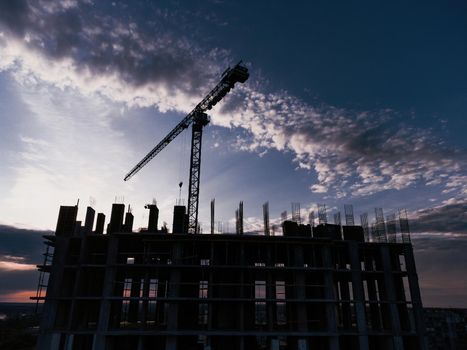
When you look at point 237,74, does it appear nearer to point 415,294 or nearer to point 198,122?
point 198,122

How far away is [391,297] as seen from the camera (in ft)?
99.2

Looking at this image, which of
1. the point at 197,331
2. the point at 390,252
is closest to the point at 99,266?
the point at 197,331

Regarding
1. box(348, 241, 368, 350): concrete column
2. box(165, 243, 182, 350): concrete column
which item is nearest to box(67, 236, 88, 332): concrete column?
box(165, 243, 182, 350): concrete column

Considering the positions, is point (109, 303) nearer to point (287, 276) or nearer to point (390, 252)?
point (287, 276)

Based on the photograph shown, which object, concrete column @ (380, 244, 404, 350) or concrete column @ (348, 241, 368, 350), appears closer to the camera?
concrete column @ (348, 241, 368, 350)

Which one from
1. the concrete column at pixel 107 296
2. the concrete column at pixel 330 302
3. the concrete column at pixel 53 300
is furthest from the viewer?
the concrete column at pixel 53 300

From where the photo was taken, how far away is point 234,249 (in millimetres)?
30984

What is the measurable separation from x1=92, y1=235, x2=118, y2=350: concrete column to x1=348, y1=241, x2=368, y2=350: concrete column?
21387 millimetres

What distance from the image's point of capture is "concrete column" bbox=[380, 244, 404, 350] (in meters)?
28.8

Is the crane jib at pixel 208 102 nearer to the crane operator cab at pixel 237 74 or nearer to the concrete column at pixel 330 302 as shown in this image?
the crane operator cab at pixel 237 74

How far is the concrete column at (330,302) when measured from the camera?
1053 inches

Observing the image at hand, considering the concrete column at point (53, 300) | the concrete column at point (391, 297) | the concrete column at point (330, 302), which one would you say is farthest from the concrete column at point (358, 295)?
the concrete column at point (53, 300)

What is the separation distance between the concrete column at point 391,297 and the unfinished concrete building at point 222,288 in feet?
0.29

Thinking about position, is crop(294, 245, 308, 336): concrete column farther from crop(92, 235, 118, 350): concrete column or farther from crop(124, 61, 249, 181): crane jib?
crop(124, 61, 249, 181): crane jib
